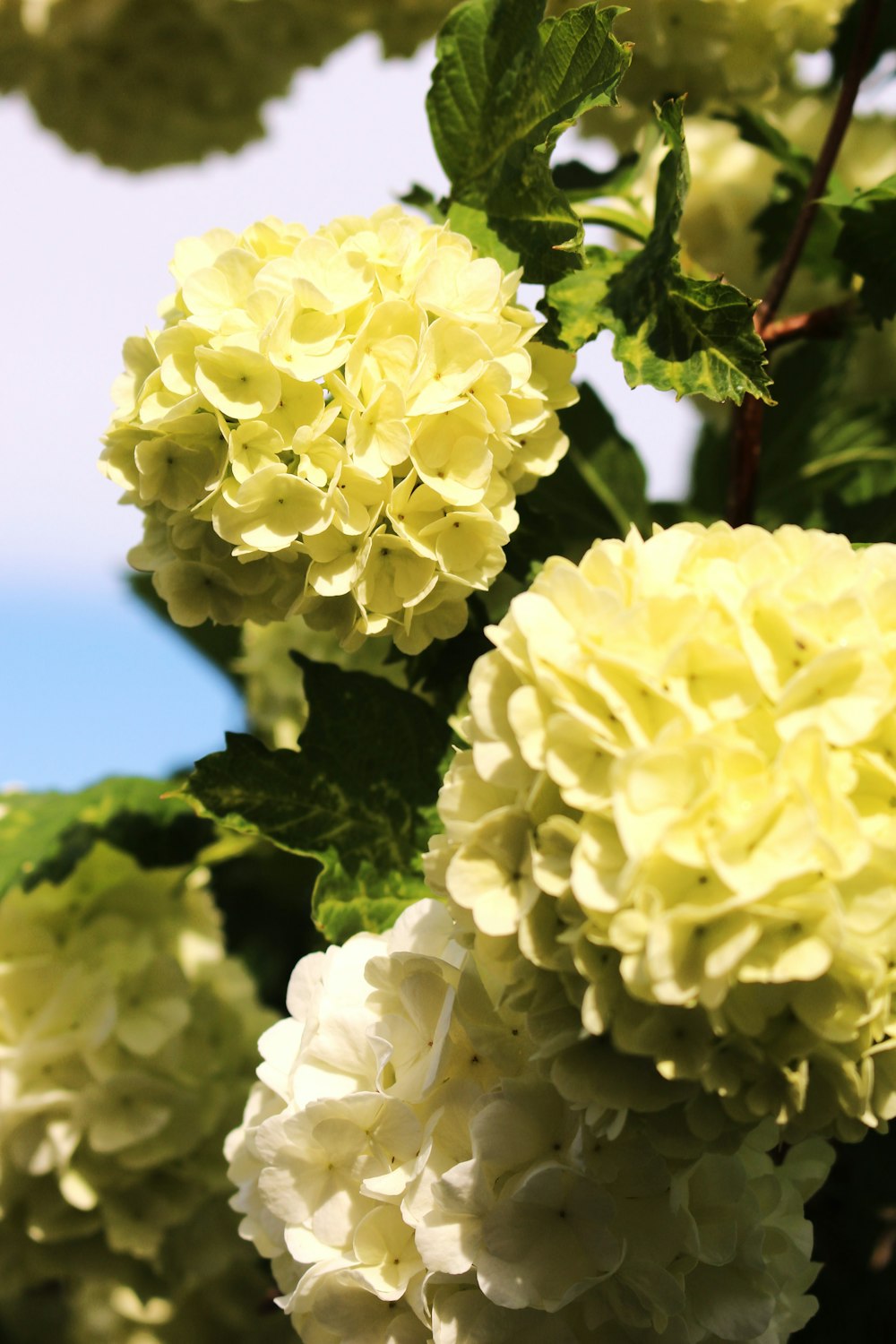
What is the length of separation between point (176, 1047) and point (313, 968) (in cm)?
49

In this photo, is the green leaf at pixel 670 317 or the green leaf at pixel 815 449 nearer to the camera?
the green leaf at pixel 670 317

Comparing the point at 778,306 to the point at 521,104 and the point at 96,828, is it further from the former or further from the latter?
the point at 96,828

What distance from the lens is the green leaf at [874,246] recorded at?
105cm

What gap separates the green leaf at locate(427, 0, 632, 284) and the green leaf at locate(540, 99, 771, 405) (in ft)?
0.15

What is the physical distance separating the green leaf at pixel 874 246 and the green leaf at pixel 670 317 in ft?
0.60

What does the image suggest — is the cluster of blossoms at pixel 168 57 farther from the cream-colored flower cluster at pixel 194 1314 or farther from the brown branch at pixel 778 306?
the cream-colored flower cluster at pixel 194 1314

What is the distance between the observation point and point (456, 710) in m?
1.00

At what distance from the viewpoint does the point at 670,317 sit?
938mm

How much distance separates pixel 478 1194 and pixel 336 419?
462 mm

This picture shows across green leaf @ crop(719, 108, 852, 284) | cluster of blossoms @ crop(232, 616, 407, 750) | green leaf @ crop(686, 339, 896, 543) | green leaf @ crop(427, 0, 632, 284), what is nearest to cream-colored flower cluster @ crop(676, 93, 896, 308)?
green leaf @ crop(686, 339, 896, 543)

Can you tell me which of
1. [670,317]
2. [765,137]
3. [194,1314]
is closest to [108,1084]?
[194,1314]

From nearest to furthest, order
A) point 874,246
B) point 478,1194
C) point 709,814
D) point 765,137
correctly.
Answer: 1. point 709,814
2. point 478,1194
3. point 874,246
4. point 765,137

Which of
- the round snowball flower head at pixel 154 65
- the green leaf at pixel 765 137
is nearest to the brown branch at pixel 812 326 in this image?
the green leaf at pixel 765 137

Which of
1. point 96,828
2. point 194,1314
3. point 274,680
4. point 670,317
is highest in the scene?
point 670,317
